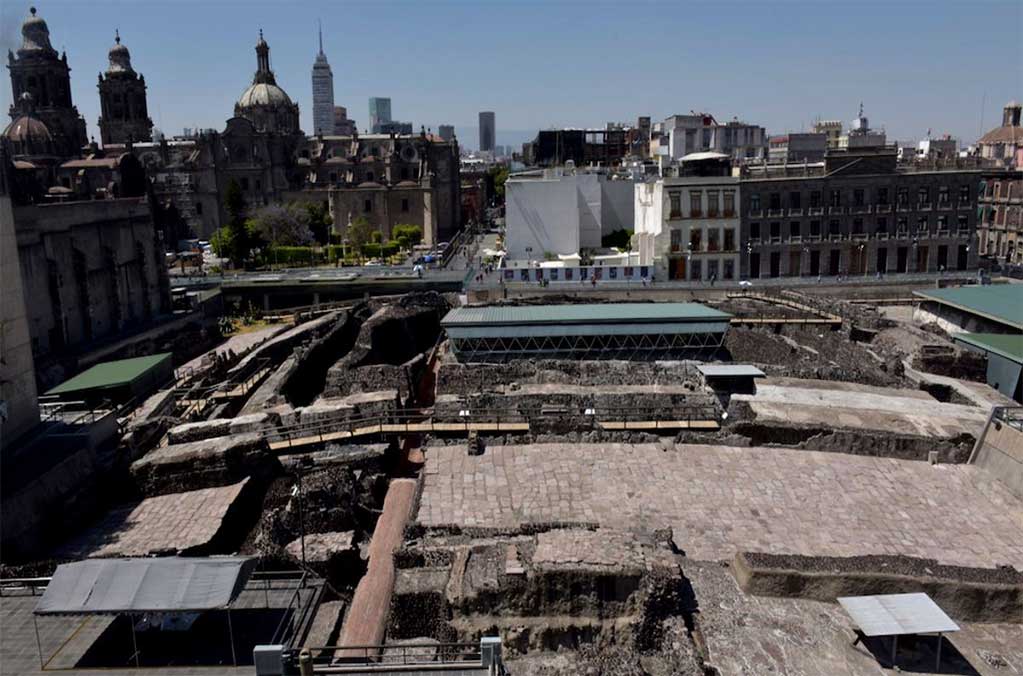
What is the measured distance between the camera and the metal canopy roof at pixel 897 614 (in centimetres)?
1307

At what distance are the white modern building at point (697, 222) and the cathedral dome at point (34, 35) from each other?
207ft

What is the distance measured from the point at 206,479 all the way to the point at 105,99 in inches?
3305

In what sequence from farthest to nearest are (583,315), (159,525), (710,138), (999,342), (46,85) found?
1. (46,85)
2. (710,138)
3. (583,315)
4. (999,342)
5. (159,525)

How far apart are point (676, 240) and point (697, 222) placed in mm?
1723

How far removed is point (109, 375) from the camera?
29766mm

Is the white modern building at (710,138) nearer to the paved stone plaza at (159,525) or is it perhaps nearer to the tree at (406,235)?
the tree at (406,235)

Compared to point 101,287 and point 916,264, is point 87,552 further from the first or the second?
point 916,264

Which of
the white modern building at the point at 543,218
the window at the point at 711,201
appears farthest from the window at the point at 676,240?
the white modern building at the point at 543,218

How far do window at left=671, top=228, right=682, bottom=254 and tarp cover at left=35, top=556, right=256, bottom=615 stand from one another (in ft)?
132

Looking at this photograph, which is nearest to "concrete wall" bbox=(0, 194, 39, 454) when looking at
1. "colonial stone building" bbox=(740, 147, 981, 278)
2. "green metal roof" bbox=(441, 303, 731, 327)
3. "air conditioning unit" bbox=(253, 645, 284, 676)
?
"green metal roof" bbox=(441, 303, 731, 327)

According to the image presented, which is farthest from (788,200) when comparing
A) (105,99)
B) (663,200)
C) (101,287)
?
(105,99)

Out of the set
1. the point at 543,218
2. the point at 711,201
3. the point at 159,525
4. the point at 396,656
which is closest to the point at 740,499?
the point at 396,656

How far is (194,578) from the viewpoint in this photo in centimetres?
1170

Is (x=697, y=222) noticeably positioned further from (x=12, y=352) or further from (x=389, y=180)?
(x=389, y=180)
